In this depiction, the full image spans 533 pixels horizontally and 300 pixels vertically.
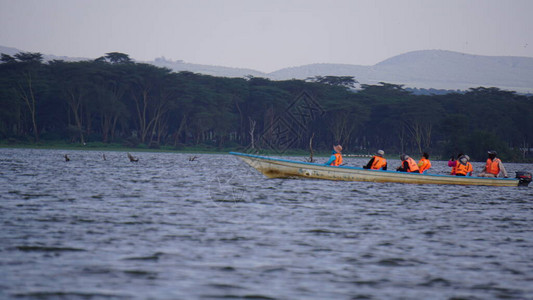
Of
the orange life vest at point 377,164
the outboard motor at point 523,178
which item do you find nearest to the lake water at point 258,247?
the orange life vest at point 377,164

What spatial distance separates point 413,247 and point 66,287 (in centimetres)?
717

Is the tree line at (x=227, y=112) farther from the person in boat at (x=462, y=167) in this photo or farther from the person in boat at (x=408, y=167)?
the person in boat at (x=408, y=167)

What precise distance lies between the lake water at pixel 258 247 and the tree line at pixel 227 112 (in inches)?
2465

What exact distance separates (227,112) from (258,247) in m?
86.5

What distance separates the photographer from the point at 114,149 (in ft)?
305

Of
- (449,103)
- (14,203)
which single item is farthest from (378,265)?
(449,103)

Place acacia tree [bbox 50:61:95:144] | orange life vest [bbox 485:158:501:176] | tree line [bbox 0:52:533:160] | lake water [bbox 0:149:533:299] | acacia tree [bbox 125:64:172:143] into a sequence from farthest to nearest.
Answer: acacia tree [bbox 125:64:172:143] < tree line [bbox 0:52:533:160] < acacia tree [bbox 50:61:95:144] < orange life vest [bbox 485:158:501:176] < lake water [bbox 0:149:533:299]

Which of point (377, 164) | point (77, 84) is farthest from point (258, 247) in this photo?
point (77, 84)

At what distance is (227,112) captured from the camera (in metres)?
99.3

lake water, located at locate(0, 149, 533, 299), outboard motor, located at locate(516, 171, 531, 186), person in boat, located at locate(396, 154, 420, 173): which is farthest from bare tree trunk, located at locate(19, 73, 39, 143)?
outboard motor, located at locate(516, 171, 531, 186)

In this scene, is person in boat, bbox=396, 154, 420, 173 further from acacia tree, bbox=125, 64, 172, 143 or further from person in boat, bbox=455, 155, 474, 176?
acacia tree, bbox=125, 64, 172, 143

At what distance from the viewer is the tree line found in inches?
3565

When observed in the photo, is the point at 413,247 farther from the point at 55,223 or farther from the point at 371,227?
the point at 55,223

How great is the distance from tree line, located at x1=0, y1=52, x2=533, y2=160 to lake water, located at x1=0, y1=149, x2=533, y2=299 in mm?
62611
